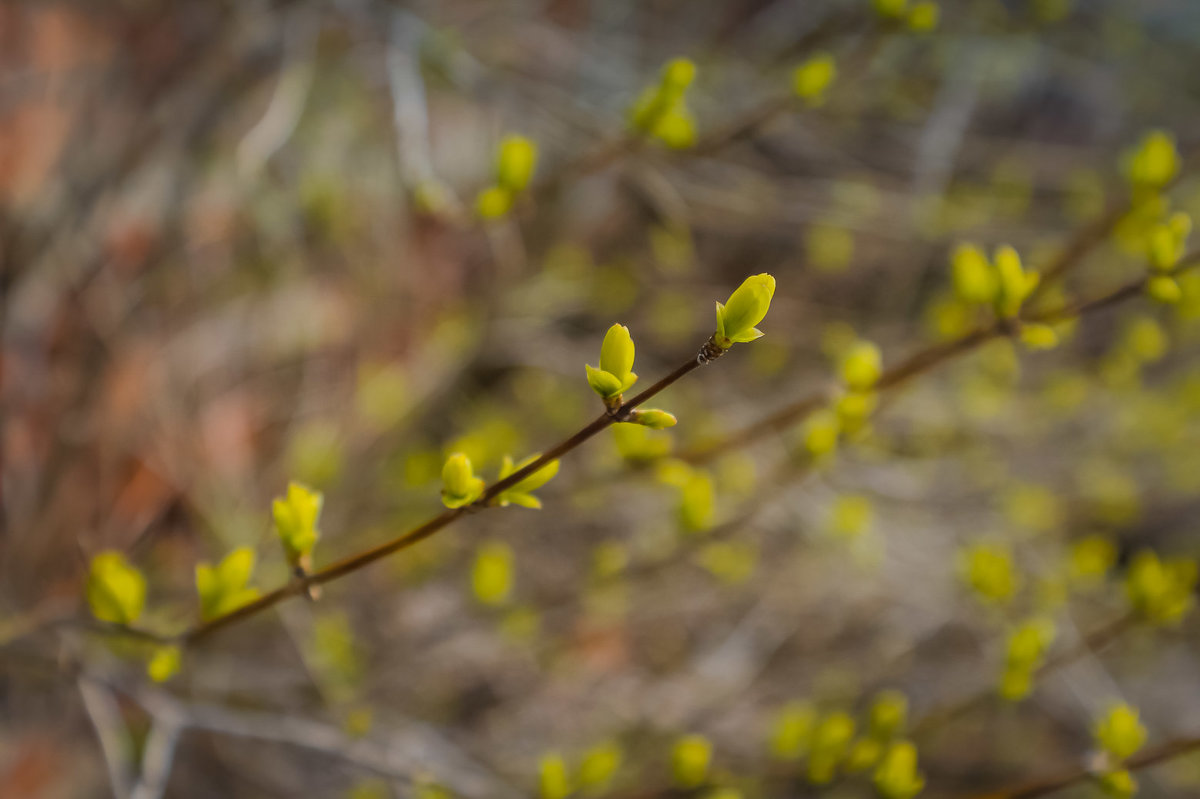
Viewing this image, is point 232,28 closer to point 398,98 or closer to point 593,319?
point 398,98

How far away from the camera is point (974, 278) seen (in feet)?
2.09

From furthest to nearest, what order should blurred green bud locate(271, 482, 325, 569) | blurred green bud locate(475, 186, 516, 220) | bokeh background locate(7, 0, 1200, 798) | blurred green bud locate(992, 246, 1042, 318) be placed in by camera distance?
1. bokeh background locate(7, 0, 1200, 798)
2. blurred green bud locate(475, 186, 516, 220)
3. blurred green bud locate(992, 246, 1042, 318)
4. blurred green bud locate(271, 482, 325, 569)

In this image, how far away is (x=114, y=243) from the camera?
139 centimetres

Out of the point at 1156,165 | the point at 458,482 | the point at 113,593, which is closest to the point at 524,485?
the point at 458,482

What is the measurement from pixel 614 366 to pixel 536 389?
4.56ft

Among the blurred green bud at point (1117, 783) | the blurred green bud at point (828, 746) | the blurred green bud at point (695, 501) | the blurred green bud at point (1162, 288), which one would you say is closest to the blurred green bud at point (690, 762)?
the blurred green bud at point (828, 746)

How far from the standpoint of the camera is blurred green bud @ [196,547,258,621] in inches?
20.4

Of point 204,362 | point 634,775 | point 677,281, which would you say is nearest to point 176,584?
point 204,362

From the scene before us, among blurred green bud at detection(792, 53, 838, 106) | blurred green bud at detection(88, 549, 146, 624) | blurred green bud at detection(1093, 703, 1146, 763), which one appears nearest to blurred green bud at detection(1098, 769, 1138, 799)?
blurred green bud at detection(1093, 703, 1146, 763)

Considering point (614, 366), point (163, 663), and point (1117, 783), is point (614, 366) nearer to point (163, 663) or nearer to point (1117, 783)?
point (163, 663)

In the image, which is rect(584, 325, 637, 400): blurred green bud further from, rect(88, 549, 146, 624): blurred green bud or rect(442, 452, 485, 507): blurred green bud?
rect(88, 549, 146, 624): blurred green bud

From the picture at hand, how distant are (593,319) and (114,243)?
1.13 meters

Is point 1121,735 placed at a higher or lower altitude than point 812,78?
lower

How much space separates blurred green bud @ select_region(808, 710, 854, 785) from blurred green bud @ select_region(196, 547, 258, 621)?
56cm
